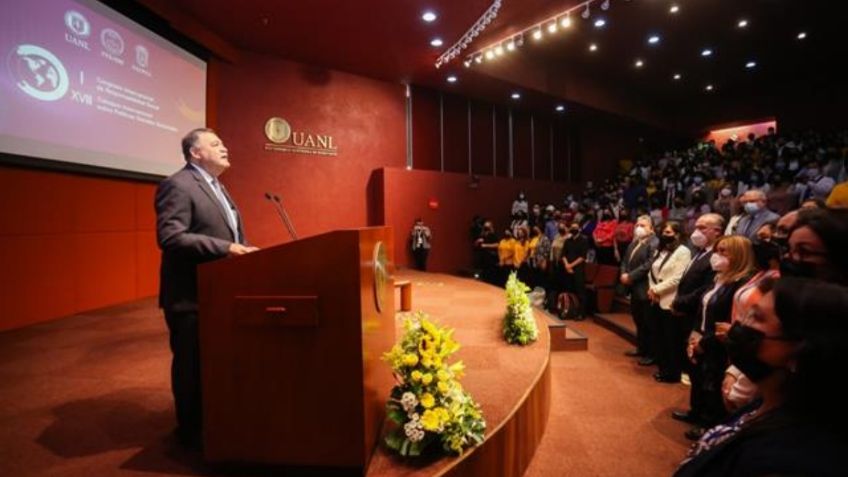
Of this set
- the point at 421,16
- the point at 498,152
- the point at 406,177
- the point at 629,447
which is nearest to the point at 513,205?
the point at 498,152

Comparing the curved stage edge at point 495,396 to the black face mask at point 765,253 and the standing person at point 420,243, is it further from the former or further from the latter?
the standing person at point 420,243

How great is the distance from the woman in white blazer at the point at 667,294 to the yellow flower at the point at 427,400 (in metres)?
2.47

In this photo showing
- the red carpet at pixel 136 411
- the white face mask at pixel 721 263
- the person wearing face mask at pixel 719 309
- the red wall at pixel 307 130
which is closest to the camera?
the red carpet at pixel 136 411

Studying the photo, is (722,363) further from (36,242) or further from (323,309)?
(36,242)

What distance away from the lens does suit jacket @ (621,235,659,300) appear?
3.91 metres

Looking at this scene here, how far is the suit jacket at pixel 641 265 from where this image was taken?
3.91m

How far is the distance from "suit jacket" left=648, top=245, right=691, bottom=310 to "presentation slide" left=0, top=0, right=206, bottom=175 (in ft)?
16.9

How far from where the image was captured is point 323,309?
4.53 ft

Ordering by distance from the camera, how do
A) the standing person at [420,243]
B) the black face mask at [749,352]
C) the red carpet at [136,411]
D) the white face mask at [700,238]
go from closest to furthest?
the black face mask at [749,352] < the red carpet at [136,411] < the white face mask at [700,238] < the standing person at [420,243]

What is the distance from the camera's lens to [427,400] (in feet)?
5.09

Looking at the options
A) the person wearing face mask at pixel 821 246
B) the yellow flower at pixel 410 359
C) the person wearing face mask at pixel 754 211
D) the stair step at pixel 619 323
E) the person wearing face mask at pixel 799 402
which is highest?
the person wearing face mask at pixel 754 211

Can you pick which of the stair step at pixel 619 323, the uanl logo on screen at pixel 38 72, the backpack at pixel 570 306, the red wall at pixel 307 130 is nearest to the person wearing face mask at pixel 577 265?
the backpack at pixel 570 306

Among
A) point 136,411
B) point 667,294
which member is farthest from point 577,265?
point 136,411

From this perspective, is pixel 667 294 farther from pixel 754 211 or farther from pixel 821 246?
pixel 821 246
